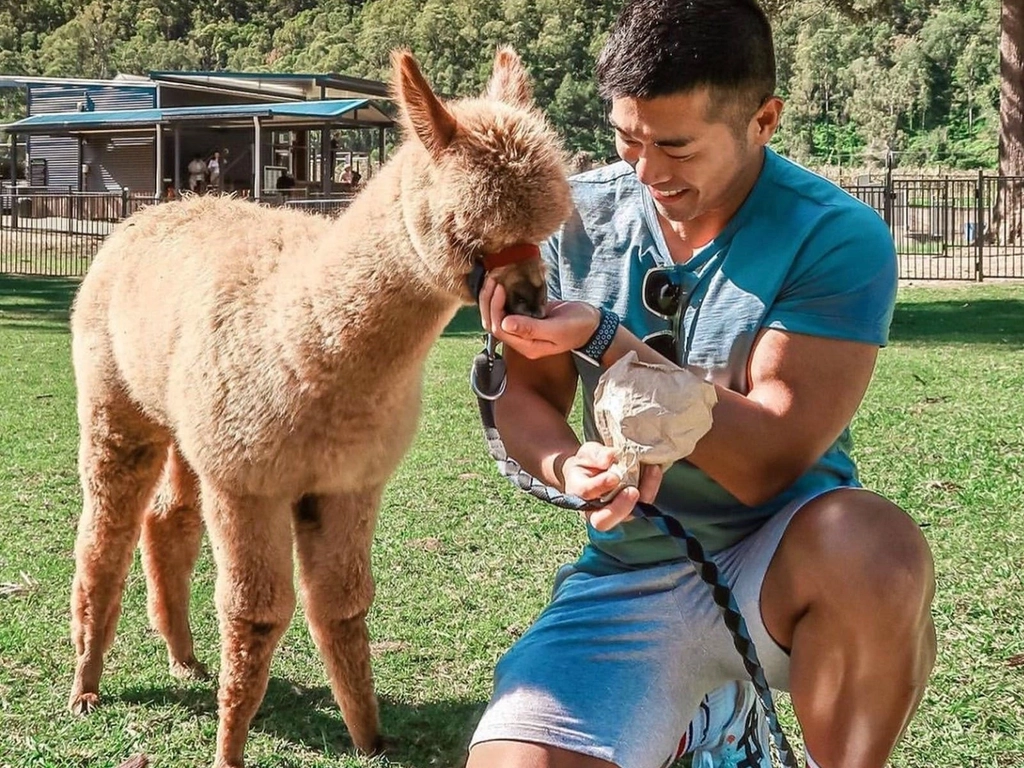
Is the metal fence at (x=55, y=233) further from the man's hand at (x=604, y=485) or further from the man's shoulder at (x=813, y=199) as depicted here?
the man's hand at (x=604, y=485)

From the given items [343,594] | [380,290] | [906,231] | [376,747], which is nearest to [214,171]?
[906,231]

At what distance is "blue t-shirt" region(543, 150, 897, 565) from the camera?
98.3 inches

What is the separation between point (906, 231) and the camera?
25688 mm

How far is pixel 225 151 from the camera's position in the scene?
36.8m

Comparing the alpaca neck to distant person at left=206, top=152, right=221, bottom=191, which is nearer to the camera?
the alpaca neck

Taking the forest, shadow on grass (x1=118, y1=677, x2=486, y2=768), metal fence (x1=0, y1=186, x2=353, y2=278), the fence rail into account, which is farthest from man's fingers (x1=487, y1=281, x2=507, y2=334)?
the forest

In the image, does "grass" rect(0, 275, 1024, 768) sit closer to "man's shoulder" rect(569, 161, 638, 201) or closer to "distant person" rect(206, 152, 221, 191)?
"man's shoulder" rect(569, 161, 638, 201)

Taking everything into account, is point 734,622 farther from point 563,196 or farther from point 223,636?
point 223,636

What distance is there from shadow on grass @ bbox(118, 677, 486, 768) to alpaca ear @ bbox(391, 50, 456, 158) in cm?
178

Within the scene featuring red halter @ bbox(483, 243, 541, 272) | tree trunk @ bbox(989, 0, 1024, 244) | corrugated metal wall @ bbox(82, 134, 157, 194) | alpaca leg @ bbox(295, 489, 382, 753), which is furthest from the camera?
corrugated metal wall @ bbox(82, 134, 157, 194)

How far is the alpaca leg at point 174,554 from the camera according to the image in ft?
13.3

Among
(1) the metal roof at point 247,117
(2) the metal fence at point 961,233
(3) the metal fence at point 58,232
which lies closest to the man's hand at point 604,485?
(2) the metal fence at point 961,233

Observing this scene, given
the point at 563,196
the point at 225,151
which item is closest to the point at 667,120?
the point at 563,196

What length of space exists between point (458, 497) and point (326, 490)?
2825mm
